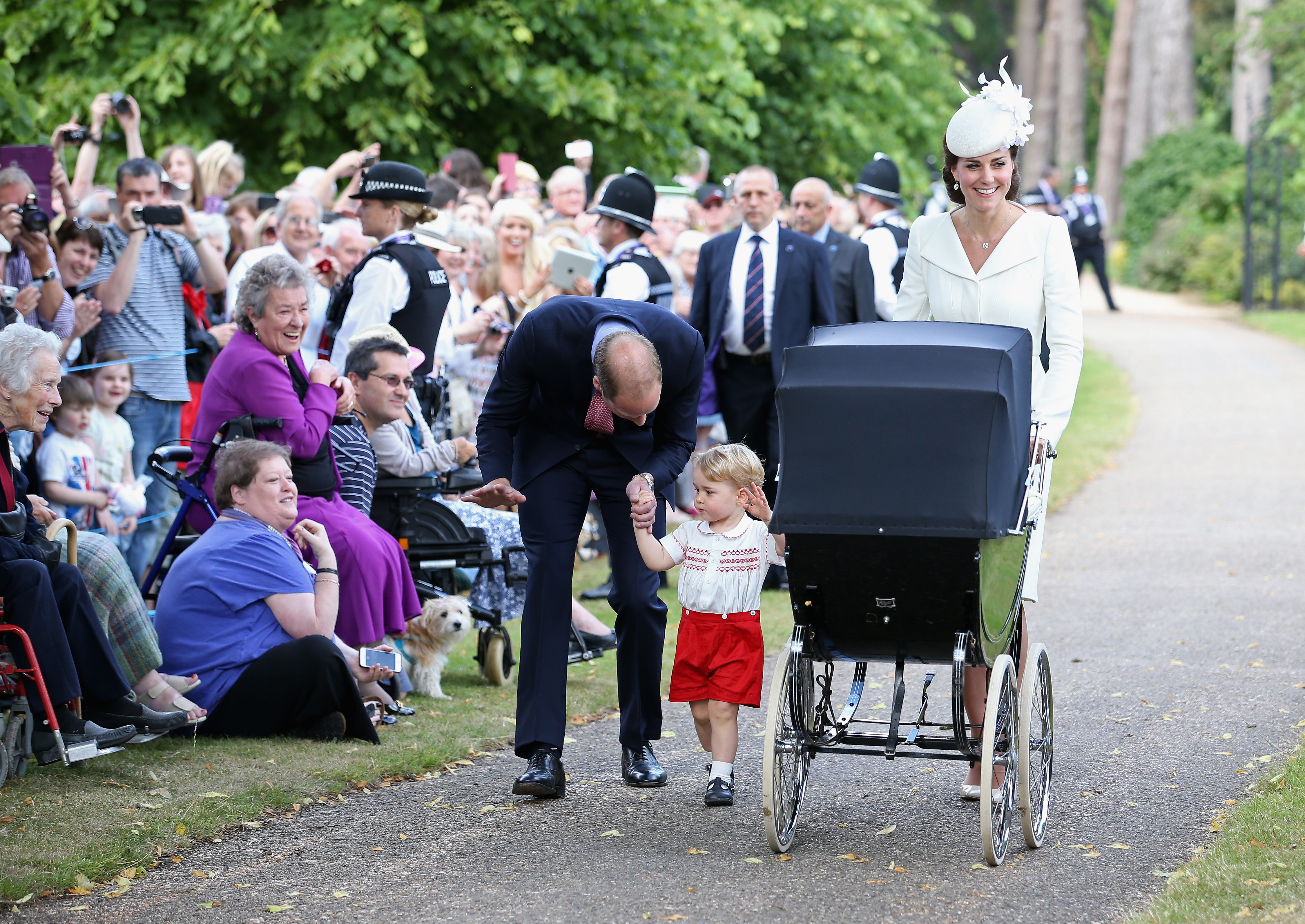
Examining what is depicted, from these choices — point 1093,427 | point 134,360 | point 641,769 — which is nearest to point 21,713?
point 641,769

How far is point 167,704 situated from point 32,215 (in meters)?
2.80

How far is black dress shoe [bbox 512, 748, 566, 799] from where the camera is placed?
19.9 feet

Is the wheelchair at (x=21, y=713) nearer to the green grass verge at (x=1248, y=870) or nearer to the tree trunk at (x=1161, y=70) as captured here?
the green grass verge at (x=1248, y=870)

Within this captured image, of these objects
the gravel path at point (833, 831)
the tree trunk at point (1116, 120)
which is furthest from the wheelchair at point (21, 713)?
the tree trunk at point (1116, 120)

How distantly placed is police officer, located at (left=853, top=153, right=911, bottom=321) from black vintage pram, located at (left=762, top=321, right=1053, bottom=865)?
593 centimetres

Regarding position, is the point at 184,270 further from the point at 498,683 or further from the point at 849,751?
the point at 849,751

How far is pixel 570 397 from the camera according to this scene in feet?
20.0

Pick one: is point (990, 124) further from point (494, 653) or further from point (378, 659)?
point (494, 653)

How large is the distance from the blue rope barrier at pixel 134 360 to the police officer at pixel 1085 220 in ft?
67.2

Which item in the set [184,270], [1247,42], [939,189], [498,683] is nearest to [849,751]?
[498,683]

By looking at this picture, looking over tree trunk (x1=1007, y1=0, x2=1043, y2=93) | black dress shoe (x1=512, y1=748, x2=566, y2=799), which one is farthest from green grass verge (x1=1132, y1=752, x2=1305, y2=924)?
tree trunk (x1=1007, y1=0, x2=1043, y2=93)

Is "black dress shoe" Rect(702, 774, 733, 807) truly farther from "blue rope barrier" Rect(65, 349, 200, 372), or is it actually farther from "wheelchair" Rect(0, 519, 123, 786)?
"blue rope barrier" Rect(65, 349, 200, 372)

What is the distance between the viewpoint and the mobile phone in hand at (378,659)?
7.07 m

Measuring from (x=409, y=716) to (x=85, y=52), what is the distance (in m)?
9.33
